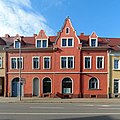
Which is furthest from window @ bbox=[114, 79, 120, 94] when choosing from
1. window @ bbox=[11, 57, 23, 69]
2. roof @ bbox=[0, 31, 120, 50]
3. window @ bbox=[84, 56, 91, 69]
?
window @ bbox=[11, 57, 23, 69]

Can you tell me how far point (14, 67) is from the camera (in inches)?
1746

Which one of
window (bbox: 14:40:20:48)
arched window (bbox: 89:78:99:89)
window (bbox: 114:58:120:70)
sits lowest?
arched window (bbox: 89:78:99:89)

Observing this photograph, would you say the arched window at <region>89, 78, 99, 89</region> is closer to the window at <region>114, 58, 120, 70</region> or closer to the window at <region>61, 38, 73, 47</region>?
the window at <region>114, 58, 120, 70</region>

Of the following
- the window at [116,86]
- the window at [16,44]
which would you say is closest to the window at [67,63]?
the window at [116,86]

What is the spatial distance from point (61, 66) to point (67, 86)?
3.17m

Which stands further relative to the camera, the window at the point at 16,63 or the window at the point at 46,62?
the window at the point at 16,63

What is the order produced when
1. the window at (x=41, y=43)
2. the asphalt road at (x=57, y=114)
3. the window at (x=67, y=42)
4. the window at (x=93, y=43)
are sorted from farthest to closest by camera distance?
1. the window at (x=41, y=43)
2. the window at (x=93, y=43)
3. the window at (x=67, y=42)
4. the asphalt road at (x=57, y=114)

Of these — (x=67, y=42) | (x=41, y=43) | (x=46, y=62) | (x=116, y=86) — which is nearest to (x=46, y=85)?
(x=46, y=62)

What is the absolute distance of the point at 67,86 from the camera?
142ft

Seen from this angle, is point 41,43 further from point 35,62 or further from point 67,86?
point 67,86

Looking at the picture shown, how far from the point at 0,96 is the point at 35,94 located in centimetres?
552

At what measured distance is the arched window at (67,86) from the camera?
4316 centimetres

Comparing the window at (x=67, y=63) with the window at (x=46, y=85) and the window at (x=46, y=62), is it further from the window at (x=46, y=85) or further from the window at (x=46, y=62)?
the window at (x=46, y=85)

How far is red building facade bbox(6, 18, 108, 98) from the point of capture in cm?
4284
